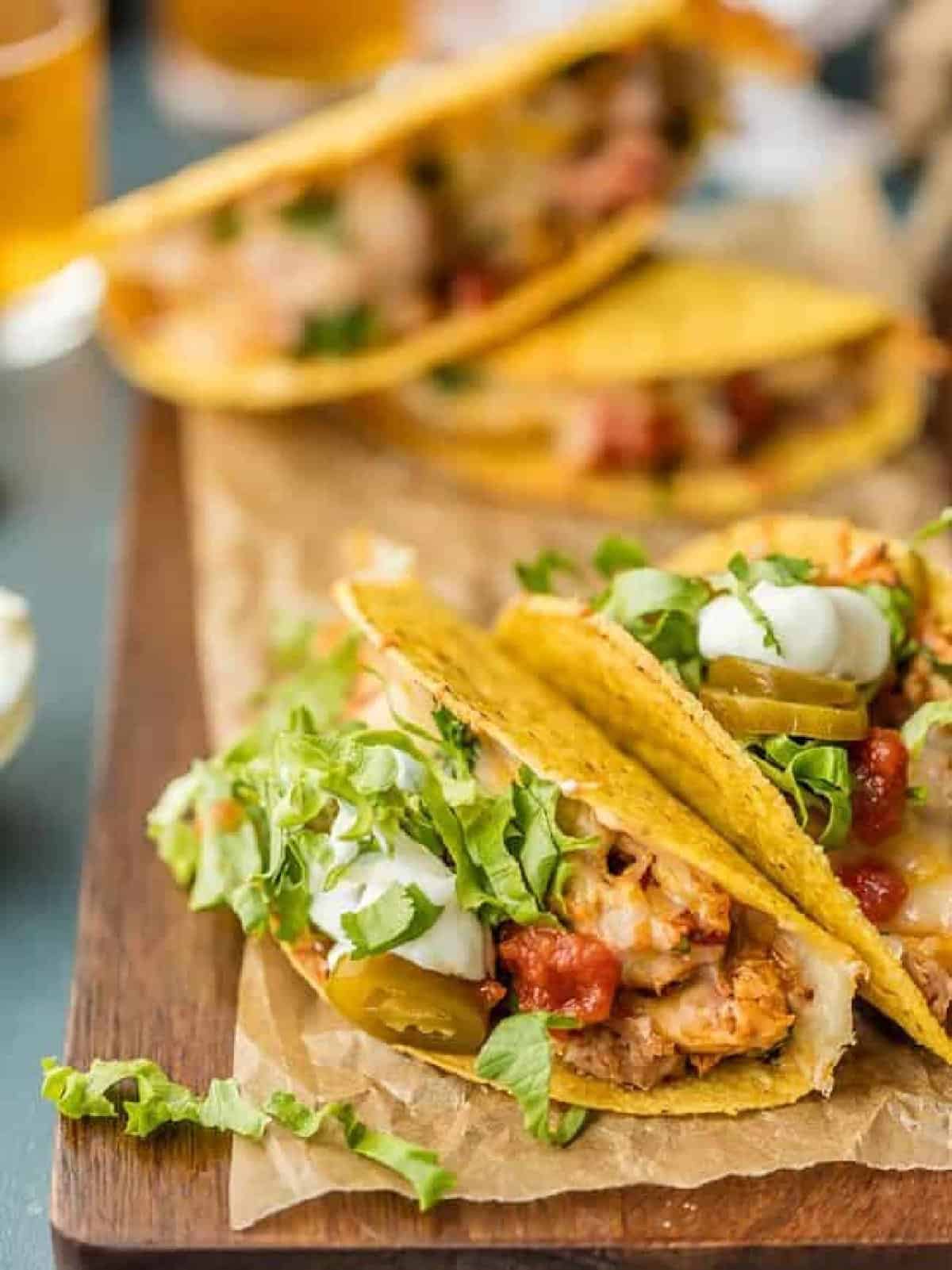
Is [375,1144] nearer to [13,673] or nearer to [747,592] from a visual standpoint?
[747,592]

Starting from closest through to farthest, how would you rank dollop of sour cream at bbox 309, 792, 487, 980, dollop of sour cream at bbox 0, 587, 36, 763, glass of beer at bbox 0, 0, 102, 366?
dollop of sour cream at bbox 309, 792, 487, 980 < dollop of sour cream at bbox 0, 587, 36, 763 < glass of beer at bbox 0, 0, 102, 366

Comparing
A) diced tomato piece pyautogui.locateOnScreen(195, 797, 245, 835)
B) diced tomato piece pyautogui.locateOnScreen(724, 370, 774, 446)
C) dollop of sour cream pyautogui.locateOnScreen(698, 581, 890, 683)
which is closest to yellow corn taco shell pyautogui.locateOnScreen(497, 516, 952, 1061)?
dollop of sour cream pyautogui.locateOnScreen(698, 581, 890, 683)

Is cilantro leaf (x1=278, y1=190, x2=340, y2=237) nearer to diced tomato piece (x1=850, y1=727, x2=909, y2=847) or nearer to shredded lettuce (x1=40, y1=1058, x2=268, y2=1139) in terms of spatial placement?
diced tomato piece (x1=850, y1=727, x2=909, y2=847)

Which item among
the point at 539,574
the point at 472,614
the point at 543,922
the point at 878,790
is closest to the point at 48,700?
the point at 472,614

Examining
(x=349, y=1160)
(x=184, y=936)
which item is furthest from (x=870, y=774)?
(x=184, y=936)

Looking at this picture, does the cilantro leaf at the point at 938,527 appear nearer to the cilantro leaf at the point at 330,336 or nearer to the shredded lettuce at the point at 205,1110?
the shredded lettuce at the point at 205,1110

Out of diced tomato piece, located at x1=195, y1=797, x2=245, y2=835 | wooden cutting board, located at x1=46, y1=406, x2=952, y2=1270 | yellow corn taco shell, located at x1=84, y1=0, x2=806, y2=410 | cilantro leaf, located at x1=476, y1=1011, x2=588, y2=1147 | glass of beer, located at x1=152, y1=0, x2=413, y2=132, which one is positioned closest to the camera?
wooden cutting board, located at x1=46, y1=406, x2=952, y2=1270

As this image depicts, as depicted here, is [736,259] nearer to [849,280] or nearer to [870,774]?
[849,280]
